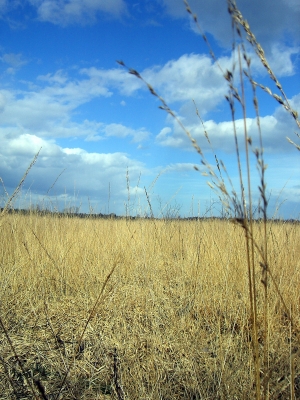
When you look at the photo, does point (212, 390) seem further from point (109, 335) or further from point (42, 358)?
point (42, 358)

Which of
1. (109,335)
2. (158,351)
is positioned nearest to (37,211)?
(109,335)

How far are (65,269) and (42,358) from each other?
1.54 m

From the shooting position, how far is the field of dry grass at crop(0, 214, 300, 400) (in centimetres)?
172

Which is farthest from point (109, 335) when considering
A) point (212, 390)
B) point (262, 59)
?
point (262, 59)

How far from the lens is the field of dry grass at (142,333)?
172 cm

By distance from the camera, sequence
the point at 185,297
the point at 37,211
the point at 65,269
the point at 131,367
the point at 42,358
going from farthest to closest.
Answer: the point at 37,211 → the point at 65,269 → the point at 185,297 → the point at 42,358 → the point at 131,367

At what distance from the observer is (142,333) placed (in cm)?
244

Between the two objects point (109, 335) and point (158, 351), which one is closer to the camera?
point (158, 351)

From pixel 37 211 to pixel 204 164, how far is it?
16.4ft

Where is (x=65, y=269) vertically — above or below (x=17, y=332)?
above

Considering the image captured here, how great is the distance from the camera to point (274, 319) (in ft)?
8.05

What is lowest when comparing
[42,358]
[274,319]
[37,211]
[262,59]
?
[42,358]

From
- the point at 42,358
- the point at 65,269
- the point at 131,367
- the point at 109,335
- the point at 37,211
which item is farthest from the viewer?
the point at 37,211

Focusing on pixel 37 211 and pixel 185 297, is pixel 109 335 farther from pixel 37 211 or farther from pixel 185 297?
pixel 37 211
